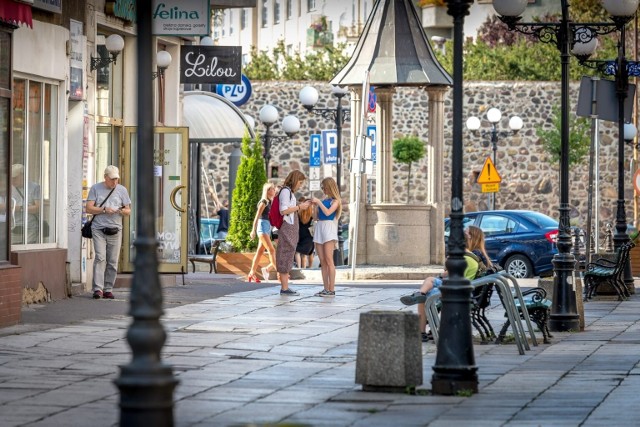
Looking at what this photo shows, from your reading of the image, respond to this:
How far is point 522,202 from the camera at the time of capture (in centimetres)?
4706

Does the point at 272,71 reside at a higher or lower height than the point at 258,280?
higher

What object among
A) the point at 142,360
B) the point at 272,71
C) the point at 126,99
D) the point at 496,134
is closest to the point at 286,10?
the point at 272,71

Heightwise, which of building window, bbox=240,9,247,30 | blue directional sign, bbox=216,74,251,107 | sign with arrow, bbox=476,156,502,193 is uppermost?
building window, bbox=240,9,247,30

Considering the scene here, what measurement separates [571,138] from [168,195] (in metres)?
25.4

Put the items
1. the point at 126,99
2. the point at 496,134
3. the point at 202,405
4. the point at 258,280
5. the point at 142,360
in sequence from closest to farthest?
the point at 142,360 < the point at 202,405 < the point at 126,99 < the point at 258,280 < the point at 496,134

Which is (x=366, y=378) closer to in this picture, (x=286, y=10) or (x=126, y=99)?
(x=126, y=99)

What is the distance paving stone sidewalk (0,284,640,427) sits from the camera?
9.94 metres

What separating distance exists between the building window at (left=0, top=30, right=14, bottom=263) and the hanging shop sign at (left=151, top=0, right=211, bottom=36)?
6425mm

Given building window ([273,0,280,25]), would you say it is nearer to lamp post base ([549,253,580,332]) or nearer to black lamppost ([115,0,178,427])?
lamp post base ([549,253,580,332])

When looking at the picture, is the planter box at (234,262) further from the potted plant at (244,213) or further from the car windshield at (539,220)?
the car windshield at (539,220)

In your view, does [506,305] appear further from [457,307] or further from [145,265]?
[145,265]

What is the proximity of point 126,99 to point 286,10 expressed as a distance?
52901 millimetres

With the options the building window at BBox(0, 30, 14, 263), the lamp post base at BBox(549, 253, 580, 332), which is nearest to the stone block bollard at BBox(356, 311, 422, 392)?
the lamp post base at BBox(549, 253, 580, 332)

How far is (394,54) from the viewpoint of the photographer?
28.8 m
